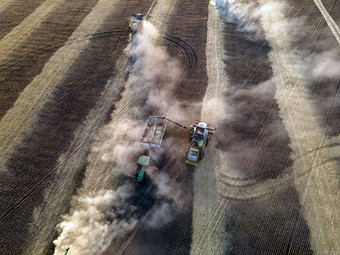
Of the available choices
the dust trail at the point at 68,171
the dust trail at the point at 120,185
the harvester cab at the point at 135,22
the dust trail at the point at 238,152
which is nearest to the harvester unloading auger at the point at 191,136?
the dust trail at the point at 120,185

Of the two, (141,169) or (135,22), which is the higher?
(135,22)

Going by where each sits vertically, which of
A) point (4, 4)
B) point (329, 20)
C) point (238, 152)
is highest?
point (329, 20)

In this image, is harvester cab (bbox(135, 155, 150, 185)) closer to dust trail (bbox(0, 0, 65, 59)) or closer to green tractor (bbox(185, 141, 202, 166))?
green tractor (bbox(185, 141, 202, 166))

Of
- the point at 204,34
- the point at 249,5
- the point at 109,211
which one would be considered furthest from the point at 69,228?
the point at 249,5

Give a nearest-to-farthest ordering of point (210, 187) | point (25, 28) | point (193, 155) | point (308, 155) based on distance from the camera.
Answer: point (210, 187)
point (193, 155)
point (308, 155)
point (25, 28)

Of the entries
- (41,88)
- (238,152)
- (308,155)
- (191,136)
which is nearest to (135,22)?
(41,88)

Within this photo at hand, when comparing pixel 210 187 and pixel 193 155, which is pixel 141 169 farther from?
pixel 210 187

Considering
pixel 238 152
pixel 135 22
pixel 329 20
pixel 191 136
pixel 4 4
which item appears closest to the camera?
pixel 238 152
